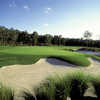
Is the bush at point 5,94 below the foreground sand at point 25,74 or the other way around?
the other way around

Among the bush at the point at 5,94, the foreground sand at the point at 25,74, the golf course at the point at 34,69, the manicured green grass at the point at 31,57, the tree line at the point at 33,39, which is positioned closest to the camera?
the bush at the point at 5,94

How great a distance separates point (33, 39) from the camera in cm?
4275

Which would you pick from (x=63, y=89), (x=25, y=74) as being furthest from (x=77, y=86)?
(x=25, y=74)

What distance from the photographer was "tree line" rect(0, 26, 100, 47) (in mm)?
39438

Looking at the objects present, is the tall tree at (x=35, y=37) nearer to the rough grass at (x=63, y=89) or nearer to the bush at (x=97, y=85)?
the rough grass at (x=63, y=89)

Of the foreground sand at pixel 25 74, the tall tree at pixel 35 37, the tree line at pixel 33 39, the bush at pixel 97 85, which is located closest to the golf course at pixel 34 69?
the foreground sand at pixel 25 74

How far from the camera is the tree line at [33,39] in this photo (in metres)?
39.4

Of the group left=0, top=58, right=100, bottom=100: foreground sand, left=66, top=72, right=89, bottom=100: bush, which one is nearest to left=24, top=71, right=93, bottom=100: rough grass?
left=66, top=72, right=89, bottom=100: bush

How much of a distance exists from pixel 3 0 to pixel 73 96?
583 inches

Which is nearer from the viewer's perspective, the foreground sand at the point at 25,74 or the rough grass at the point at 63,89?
the rough grass at the point at 63,89

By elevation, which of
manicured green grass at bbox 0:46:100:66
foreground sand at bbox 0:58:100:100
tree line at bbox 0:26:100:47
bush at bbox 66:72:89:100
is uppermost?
tree line at bbox 0:26:100:47

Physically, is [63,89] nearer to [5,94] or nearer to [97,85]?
[97,85]

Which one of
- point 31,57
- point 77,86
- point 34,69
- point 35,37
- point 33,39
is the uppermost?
point 35,37

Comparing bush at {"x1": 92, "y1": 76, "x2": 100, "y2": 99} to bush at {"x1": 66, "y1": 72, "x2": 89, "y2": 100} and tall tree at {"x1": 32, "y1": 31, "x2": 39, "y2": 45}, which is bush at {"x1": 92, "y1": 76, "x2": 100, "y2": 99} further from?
tall tree at {"x1": 32, "y1": 31, "x2": 39, "y2": 45}
